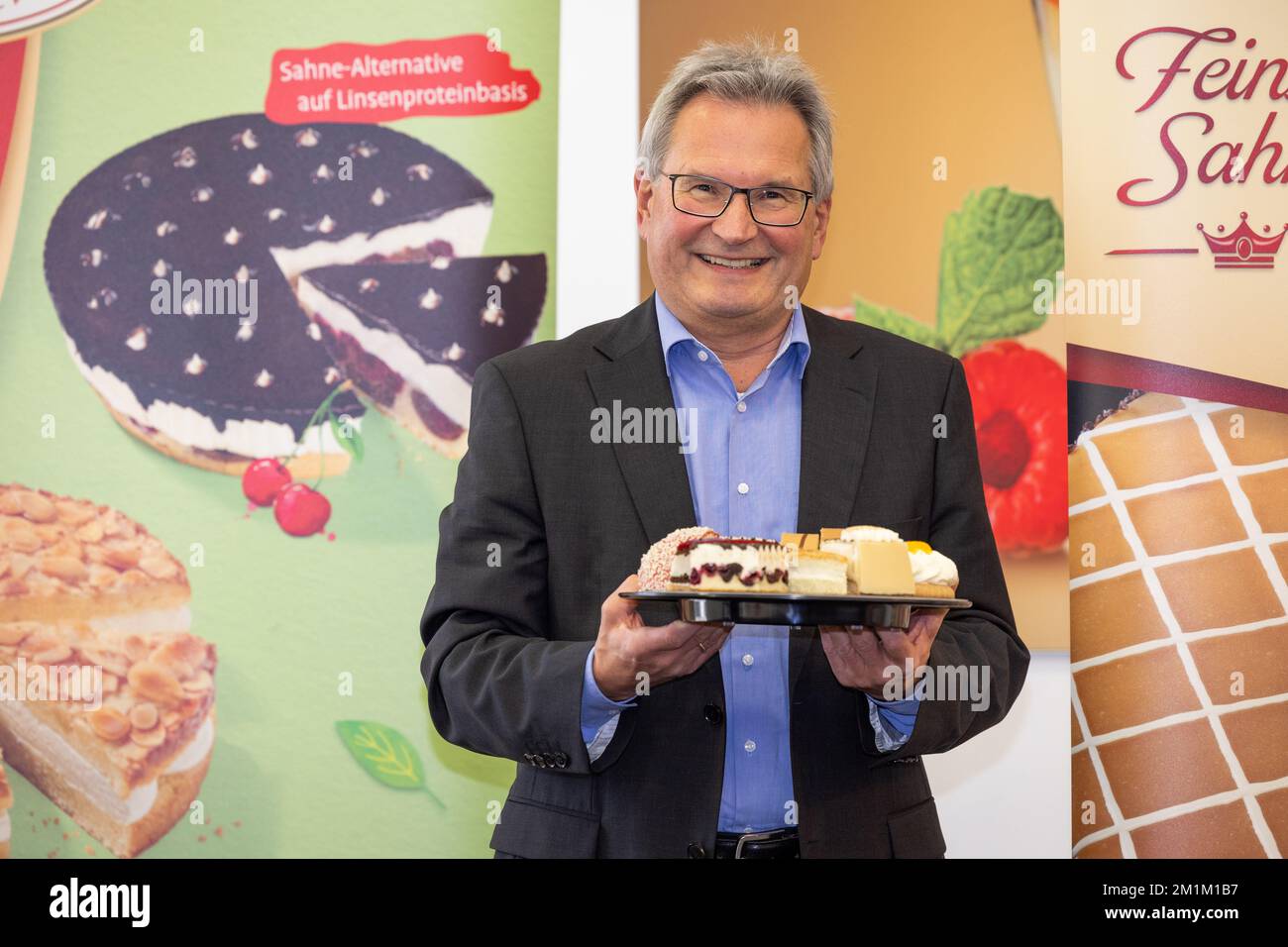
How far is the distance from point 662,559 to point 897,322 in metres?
2.06

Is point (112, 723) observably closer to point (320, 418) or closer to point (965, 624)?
point (320, 418)

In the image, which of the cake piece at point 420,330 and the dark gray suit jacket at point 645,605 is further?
the cake piece at point 420,330

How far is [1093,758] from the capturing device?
370 centimetres

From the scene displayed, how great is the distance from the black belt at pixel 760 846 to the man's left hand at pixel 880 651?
0.30 metres

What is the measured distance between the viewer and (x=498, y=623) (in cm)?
215

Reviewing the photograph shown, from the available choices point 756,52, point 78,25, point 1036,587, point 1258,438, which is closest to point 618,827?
point 756,52

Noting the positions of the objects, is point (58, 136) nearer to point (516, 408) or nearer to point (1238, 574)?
point (516, 408)

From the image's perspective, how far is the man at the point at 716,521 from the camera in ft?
6.65

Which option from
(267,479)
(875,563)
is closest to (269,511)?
(267,479)

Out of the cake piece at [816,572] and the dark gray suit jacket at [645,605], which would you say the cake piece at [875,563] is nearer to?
the cake piece at [816,572]

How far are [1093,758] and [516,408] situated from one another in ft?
7.73

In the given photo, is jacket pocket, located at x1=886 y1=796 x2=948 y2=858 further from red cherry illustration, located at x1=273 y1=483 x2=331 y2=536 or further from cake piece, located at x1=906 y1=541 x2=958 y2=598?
red cherry illustration, located at x1=273 y1=483 x2=331 y2=536
